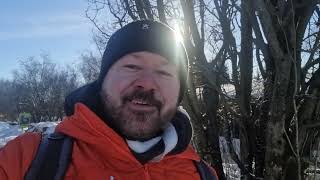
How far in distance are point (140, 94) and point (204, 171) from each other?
46 centimetres

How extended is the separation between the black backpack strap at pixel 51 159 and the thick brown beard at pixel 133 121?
0.68 feet

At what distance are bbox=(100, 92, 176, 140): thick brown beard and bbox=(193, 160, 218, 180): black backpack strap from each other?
0.29 metres

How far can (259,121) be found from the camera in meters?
6.28

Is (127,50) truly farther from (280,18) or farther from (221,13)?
(221,13)

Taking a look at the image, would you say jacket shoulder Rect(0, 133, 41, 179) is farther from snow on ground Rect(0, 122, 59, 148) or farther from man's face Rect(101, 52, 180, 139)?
man's face Rect(101, 52, 180, 139)

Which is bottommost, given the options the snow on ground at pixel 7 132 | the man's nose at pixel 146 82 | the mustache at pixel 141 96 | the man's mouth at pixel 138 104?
the snow on ground at pixel 7 132

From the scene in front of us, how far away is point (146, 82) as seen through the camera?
6.57 ft

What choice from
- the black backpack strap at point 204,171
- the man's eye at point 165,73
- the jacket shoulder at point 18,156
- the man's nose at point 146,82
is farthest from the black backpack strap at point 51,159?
the black backpack strap at point 204,171

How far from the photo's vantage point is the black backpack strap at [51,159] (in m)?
1.72

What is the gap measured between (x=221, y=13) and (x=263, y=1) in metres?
1.51

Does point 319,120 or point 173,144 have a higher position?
point 173,144

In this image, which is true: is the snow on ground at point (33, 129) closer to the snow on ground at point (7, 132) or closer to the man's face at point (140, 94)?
the snow on ground at point (7, 132)

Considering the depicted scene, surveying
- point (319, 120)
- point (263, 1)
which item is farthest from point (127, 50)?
point (319, 120)

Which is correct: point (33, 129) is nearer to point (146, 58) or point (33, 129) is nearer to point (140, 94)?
point (146, 58)
